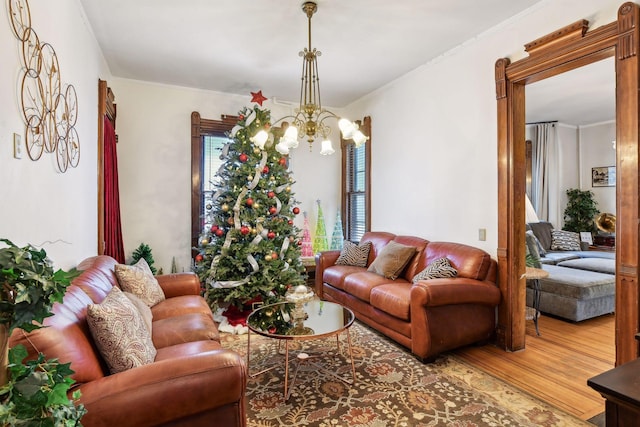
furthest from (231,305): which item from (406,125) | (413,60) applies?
(413,60)

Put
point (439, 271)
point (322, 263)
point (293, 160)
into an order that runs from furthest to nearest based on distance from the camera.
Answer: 1. point (293, 160)
2. point (322, 263)
3. point (439, 271)

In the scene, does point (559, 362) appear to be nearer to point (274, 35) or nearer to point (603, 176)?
point (274, 35)

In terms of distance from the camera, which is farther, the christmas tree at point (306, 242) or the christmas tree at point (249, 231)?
the christmas tree at point (306, 242)

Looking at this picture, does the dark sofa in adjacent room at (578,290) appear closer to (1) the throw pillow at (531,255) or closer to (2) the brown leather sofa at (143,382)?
(1) the throw pillow at (531,255)

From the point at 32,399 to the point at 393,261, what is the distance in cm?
325

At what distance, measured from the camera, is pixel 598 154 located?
6.71 m

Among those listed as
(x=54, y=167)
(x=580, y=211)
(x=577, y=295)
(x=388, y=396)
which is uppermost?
(x=54, y=167)

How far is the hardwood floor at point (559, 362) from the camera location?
229cm

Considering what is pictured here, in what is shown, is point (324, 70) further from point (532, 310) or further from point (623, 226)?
point (532, 310)

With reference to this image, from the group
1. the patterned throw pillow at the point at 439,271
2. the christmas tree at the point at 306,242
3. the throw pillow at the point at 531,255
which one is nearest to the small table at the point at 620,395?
the patterned throw pillow at the point at 439,271

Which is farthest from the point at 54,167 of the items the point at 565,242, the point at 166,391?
the point at 565,242

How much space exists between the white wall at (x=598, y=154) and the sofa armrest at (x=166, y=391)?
7827 millimetres

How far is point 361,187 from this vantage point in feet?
18.1

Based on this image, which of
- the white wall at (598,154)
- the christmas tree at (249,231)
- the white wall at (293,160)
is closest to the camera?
the white wall at (293,160)
